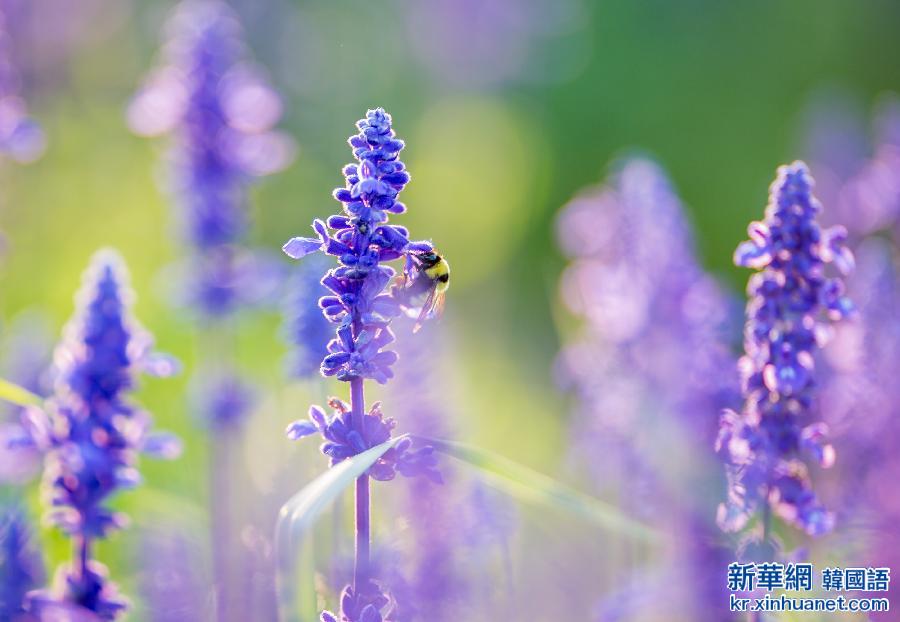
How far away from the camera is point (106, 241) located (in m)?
10.5

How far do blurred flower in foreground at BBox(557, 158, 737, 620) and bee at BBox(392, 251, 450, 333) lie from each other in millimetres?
1656

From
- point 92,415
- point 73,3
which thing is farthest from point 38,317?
point 73,3

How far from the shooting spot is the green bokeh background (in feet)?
31.2

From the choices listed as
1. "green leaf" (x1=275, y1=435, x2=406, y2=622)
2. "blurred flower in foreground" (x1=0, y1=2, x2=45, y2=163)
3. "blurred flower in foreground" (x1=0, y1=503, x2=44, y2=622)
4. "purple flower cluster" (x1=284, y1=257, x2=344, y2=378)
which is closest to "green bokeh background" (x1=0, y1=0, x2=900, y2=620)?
"blurred flower in foreground" (x1=0, y1=2, x2=45, y2=163)

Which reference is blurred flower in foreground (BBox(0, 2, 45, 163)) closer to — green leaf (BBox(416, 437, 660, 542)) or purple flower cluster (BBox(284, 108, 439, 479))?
purple flower cluster (BBox(284, 108, 439, 479))

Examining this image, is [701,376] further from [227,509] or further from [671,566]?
[227,509]

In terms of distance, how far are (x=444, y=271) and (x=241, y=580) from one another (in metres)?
1.85

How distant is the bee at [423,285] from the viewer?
3.45m

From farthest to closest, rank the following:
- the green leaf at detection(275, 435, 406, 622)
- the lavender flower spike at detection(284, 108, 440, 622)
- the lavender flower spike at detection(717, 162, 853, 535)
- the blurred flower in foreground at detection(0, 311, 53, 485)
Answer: the blurred flower in foreground at detection(0, 311, 53, 485)
the lavender flower spike at detection(717, 162, 853, 535)
the lavender flower spike at detection(284, 108, 440, 622)
the green leaf at detection(275, 435, 406, 622)

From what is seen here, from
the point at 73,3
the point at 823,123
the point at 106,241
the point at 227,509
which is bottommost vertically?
the point at 227,509

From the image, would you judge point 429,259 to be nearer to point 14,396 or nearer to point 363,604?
point 363,604

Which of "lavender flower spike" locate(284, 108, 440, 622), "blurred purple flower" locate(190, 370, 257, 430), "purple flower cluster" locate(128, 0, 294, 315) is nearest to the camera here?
"lavender flower spike" locate(284, 108, 440, 622)

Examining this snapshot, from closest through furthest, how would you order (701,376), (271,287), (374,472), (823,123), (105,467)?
1. (374,472)
2. (105,467)
3. (701,376)
4. (271,287)
5. (823,123)

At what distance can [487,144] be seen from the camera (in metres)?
13.4
